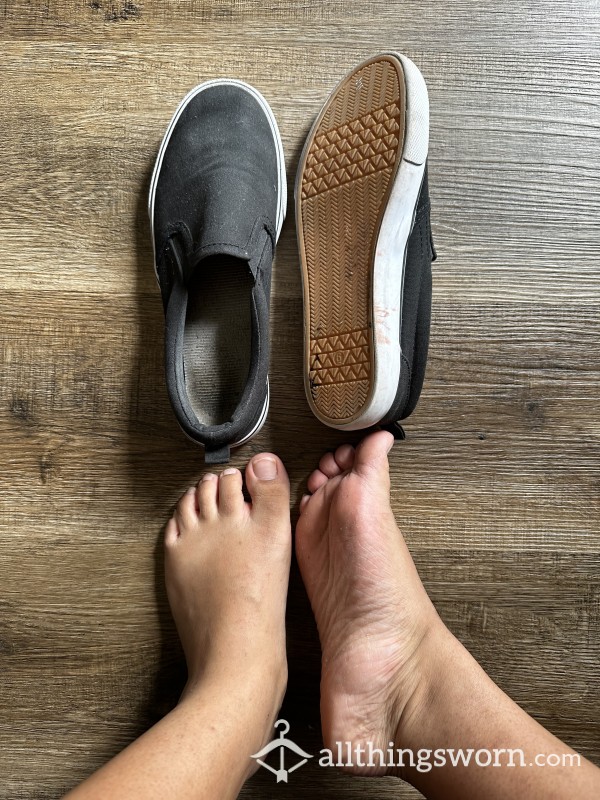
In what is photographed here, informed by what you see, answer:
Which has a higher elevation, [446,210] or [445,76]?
[445,76]

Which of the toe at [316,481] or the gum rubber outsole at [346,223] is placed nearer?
the gum rubber outsole at [346,223]

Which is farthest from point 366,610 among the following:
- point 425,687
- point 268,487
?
point 268,487

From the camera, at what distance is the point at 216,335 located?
36.1 inches

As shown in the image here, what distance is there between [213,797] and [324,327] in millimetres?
589

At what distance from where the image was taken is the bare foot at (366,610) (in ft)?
2.71

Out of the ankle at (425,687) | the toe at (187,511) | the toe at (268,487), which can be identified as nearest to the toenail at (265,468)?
the toe at (268,487)

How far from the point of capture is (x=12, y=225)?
37.4 inches

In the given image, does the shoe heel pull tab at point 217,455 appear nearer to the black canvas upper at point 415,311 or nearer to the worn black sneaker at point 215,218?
the worn black sneaker at point 215,218

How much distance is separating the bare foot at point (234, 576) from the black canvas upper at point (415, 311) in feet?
0.71

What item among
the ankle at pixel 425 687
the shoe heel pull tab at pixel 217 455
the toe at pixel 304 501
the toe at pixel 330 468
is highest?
the shoe heel pull tab at pixel 217 455

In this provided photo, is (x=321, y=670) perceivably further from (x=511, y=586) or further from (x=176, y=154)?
A: (x=176, y=154)

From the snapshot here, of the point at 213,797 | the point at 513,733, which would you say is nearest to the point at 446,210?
the point at 513,733

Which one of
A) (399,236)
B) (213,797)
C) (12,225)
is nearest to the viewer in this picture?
(213,797)

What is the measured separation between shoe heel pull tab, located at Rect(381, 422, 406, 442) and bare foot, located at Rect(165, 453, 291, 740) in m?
0.17
